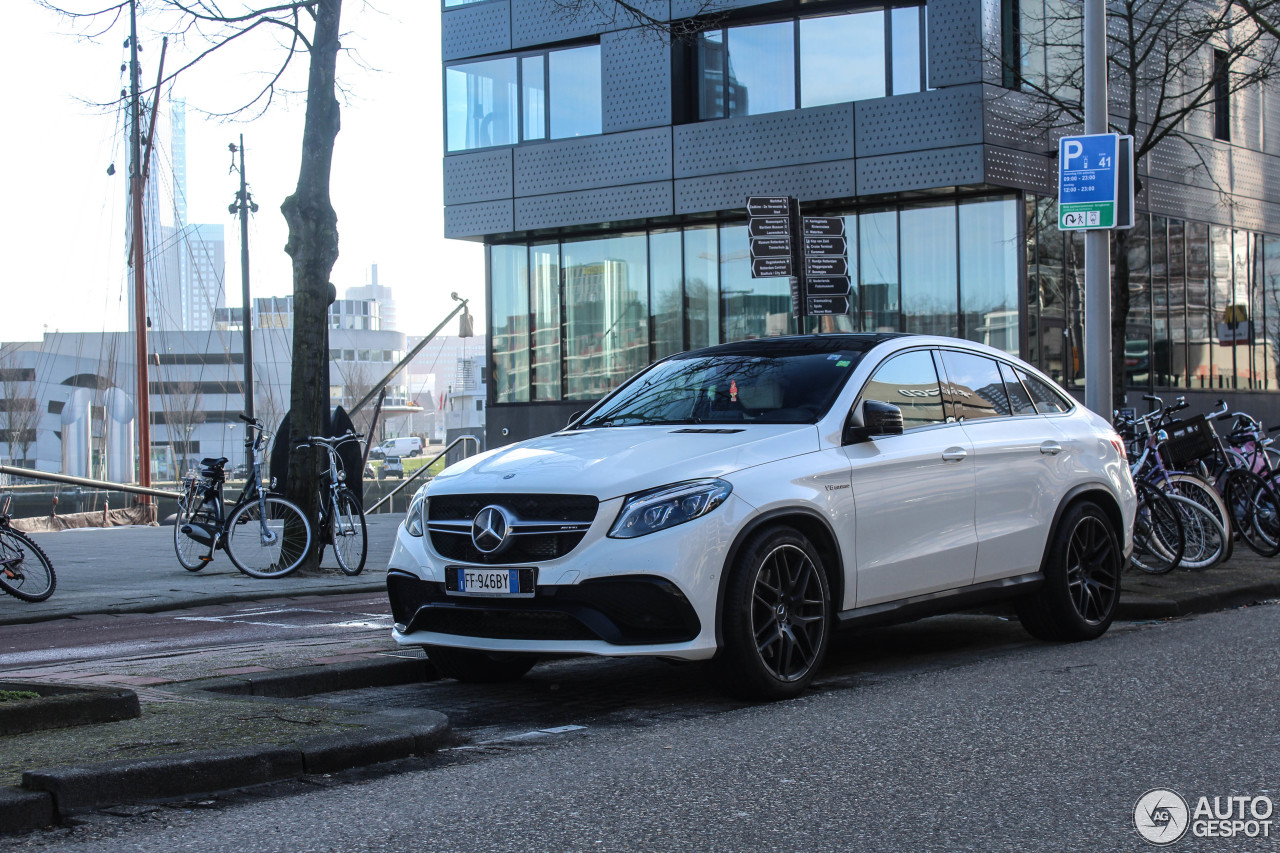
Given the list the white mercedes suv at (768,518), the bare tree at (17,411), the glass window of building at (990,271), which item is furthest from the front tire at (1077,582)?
the bare tree at (17,411)

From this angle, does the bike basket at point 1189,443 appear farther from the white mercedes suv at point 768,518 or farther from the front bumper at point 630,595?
the front bumper at point 630,595

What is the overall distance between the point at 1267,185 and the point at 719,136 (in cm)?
1400

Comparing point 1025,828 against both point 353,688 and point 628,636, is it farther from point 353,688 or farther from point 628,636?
point 353,688

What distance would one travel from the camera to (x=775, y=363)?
714cm

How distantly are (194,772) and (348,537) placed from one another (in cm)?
838

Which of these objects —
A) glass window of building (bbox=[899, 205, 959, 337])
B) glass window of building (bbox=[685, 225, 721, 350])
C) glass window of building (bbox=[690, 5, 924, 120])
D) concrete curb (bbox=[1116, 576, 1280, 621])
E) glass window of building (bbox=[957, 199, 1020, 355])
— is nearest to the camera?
concrete curb (bbox=[1116, 576, 1280, 621])

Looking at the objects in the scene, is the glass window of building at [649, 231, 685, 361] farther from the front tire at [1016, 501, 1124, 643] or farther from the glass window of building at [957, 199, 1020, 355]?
the front tire at [1016, 501, 1124, 643]

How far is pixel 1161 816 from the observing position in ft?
13.3

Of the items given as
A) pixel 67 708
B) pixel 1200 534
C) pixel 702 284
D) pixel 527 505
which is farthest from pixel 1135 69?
pixel 67 708

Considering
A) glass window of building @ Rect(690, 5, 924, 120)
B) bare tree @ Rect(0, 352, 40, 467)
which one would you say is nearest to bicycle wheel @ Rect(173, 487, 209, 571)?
glass window of building @ Rect(690, 5, 924, 120)

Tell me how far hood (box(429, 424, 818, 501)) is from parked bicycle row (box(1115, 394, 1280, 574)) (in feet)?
18.2

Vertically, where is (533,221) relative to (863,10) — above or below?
below

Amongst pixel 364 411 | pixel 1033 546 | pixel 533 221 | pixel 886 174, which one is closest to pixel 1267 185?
pixel 886 174

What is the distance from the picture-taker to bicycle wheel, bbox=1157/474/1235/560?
1097 centimetres
